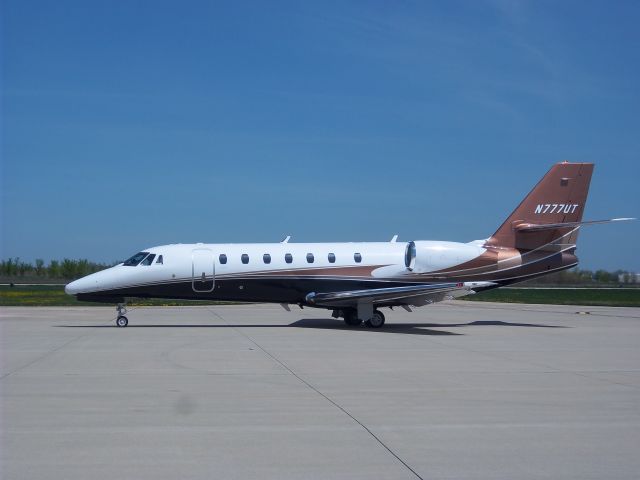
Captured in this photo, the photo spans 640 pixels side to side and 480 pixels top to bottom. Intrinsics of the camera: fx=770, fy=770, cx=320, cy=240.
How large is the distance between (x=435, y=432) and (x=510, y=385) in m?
3.83

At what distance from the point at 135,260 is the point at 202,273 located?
215 cm

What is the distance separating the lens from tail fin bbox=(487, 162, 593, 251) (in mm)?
24688

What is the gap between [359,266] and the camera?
2427 centimetres

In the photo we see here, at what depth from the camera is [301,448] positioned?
24.3ft

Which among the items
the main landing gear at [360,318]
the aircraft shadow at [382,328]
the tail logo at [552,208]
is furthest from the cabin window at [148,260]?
the tail logo at [552,208]

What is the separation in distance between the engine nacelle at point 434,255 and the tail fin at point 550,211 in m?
1.06

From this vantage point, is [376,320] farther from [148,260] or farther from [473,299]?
[473,299]

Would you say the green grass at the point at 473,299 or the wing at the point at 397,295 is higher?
the wing at the point at 397,295

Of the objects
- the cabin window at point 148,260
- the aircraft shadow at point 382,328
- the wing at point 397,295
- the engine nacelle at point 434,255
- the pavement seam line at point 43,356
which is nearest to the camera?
the pavement seam line at point 43,356

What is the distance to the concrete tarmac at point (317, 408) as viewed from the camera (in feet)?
22.3

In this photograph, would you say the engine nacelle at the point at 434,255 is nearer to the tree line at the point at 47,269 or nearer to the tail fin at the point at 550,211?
the tail fin at the point at 550,211

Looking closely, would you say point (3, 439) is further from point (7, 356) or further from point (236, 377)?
point (7, 356)

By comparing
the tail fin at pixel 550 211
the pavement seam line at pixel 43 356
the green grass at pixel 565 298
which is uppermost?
the tail fin at pixel 550 211

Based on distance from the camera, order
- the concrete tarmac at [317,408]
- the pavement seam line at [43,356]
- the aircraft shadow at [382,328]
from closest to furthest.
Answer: the concrete tarmac at [317,408], the pavement seam line at [43,356], the aircraft shadow at [382,328]
